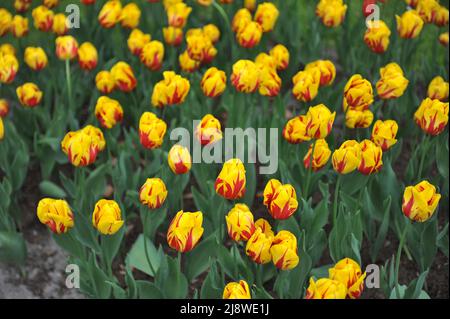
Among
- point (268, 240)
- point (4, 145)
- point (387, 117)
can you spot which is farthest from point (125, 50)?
point (268, 240)

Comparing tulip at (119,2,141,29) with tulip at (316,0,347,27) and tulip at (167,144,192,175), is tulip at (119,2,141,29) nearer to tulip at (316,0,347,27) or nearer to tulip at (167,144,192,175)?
tulip at (316,0,347,27)

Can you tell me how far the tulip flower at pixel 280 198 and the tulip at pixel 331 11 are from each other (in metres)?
1.09

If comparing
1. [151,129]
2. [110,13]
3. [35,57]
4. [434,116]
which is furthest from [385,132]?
[35,57]

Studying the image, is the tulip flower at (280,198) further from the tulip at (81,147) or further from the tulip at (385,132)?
the tulip at (81,147)

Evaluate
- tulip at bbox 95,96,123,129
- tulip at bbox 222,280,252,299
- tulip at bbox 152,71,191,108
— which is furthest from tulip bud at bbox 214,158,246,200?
tulip at bbox 95,96,123,129

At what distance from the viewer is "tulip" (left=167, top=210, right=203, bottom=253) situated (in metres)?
2.05

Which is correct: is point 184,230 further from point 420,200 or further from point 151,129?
point 420,200

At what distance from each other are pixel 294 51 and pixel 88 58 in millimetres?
913

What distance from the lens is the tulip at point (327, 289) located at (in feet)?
6.08

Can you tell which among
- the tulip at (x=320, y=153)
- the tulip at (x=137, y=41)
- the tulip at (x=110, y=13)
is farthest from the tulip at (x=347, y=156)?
the tulip at (x=110, y=13)

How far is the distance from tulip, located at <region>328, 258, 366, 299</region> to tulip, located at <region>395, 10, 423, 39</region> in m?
1.22

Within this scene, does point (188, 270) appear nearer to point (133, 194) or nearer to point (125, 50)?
point (133, 194)

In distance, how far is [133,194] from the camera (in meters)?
2.75

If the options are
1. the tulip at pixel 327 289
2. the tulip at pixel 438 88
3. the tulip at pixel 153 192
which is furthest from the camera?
the tulip at pixel 438 88
